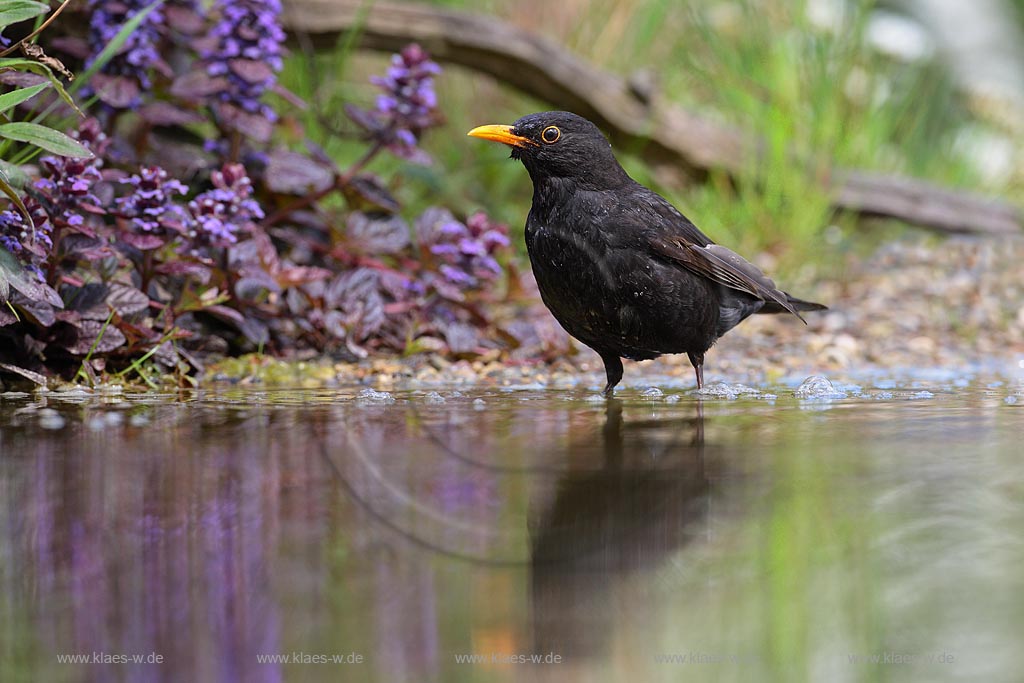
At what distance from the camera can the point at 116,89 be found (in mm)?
4215

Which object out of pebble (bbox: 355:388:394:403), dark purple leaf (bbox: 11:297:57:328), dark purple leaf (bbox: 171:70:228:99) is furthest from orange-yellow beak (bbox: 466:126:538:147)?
dark purple leaf (bbox: 11:297:57:328)

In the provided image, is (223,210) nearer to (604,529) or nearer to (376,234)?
(376,234)

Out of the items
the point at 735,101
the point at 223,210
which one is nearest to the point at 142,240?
the point at 223,210

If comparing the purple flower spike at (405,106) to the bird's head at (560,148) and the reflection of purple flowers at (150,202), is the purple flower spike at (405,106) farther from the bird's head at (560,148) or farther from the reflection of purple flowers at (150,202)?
the reflection of purple flowers at (150,202)

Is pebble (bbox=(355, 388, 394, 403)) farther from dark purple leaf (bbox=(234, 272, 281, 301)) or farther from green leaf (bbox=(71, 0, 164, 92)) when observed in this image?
green leaf (bbox=(71, 0, 164, 92))

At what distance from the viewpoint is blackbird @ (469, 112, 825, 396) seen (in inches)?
144

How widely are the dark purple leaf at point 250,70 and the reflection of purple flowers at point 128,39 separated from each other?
285mm

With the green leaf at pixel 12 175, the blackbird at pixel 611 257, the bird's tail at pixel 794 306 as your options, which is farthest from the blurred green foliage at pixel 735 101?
the green leaf at pixel 12 175

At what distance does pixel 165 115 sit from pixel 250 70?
1.19ft

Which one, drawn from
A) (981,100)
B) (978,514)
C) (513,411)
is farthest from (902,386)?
(981,100)

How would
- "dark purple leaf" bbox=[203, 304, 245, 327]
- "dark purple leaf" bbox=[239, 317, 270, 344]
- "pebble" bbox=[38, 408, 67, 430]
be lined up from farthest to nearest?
"dark purple leaf" bbox=[239, 317, 270, 344] → "dark purple leaf" bbox=[203, 304, 245, 327] → "pebble" bbox=[38, 408, 67, 430]

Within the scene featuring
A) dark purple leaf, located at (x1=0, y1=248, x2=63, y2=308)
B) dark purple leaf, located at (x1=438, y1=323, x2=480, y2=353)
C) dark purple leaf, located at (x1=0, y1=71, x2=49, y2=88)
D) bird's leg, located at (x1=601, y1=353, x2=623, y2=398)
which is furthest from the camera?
dark purple leaf, located at (x1=438, y1=323, x2=480, y2=353)

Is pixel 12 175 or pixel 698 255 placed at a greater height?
pixel 12 175

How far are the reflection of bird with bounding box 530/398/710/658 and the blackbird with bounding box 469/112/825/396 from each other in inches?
37.6
